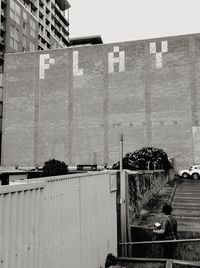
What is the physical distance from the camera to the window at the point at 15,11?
48.1 metres

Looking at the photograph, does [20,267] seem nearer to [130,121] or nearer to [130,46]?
[130,121]

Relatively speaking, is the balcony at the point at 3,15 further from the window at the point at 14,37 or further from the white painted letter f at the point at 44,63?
the white painted letter f at the point at 44,63

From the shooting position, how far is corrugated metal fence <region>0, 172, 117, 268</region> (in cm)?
280

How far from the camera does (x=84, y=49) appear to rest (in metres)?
39.9

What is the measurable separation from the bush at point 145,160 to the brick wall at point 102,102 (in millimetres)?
6413

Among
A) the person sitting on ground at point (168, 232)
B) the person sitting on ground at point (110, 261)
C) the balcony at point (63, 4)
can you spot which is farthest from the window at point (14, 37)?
the person sitting on ground at point (110, 261)

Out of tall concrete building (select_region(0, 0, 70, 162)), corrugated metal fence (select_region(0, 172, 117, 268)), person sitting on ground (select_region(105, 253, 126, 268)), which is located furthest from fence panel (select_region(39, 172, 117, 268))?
tall concrete building (select_region(0, 0, 70, 162))

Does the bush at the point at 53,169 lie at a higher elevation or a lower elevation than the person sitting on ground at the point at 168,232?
higher

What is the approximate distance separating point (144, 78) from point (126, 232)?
1242 inches

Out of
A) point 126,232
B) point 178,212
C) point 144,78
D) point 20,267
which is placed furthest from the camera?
point 144,78

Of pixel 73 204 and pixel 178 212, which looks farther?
pixel 178 212

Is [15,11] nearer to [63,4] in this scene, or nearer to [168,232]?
[63,4]

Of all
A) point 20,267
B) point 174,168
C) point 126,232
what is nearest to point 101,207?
point 126,232

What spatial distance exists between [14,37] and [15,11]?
4.08 metres
